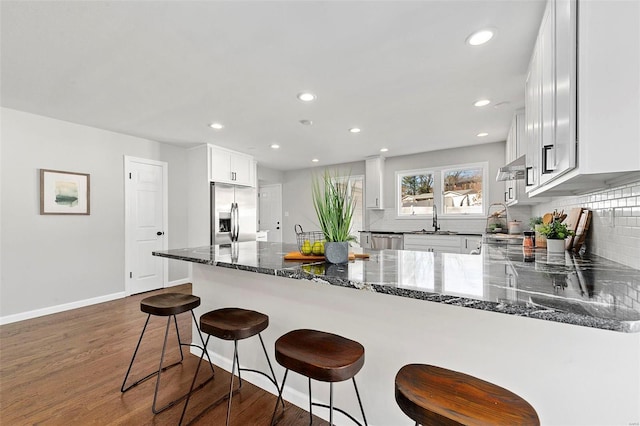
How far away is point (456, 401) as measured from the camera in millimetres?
852

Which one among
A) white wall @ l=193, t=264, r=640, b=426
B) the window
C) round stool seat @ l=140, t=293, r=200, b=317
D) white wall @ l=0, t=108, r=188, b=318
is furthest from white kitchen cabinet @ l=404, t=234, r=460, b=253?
white wall @ l=0, t=108, r=188, b=318

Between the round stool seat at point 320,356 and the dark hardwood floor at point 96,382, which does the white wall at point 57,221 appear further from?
the round stool seat at point 320,356

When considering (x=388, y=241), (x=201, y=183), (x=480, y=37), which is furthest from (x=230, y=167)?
(x=480, y=37)

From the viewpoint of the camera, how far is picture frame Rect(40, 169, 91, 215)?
3.47 metres

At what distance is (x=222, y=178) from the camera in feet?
16.2

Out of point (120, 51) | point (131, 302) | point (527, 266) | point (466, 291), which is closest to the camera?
point (466, 291)

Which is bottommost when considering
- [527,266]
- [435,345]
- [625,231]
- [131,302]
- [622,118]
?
[131,302]

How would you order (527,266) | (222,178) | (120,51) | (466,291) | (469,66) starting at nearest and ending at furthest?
(466,291), (527,266), (120,51), (469,66), (222,178)

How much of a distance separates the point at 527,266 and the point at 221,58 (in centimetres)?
245

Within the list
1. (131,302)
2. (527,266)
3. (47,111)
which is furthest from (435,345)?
(47,111)

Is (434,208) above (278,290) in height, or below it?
above

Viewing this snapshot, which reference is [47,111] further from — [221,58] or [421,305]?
[421,305]

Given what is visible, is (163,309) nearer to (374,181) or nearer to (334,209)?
(334,209)

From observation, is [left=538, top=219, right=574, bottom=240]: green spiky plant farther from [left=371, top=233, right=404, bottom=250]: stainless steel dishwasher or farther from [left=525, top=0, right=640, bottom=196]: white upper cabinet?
[left=371, top=233, right=404, bottom=250]: stainless steel dishwasher
